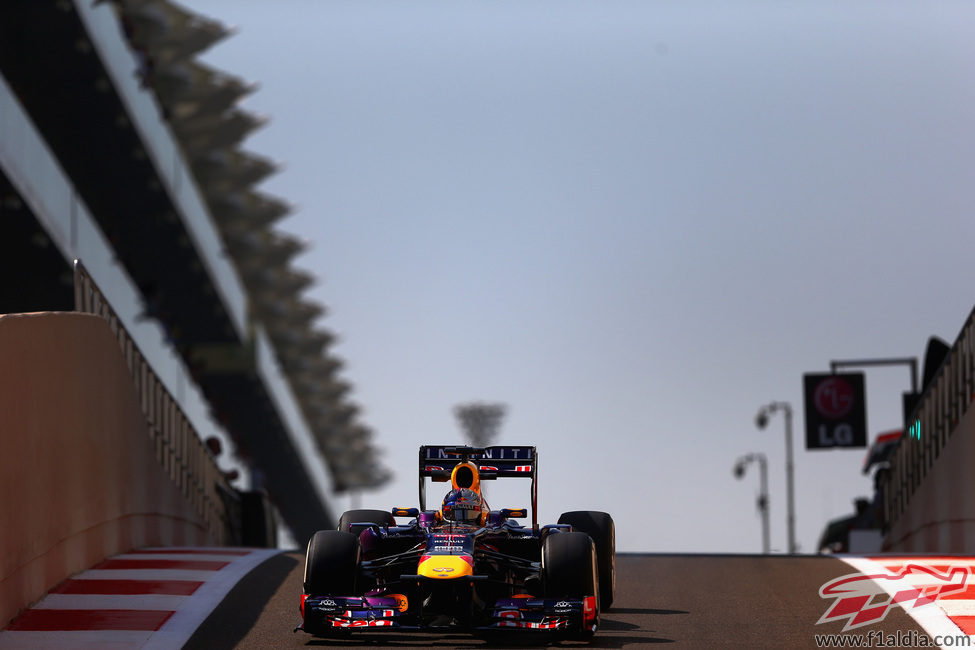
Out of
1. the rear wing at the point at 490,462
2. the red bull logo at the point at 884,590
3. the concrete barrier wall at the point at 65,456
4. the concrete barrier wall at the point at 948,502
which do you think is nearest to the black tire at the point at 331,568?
the rear wing at the point at 490,462

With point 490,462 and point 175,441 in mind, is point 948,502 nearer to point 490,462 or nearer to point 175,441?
point 175,441

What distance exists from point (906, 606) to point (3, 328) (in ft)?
22.0

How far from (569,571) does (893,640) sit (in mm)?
2111

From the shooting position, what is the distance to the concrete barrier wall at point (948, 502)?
19.6 m

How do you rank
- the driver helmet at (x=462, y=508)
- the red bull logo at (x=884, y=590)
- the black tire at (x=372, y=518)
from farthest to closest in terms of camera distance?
the black tire at (x=372, y=518)
the red bull logo at (x=884, y=590)
the driver helmet at (x=462, y=508)

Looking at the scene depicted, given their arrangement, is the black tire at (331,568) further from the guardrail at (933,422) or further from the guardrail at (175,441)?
the guardrail at (933,422)

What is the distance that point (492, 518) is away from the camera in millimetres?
12328

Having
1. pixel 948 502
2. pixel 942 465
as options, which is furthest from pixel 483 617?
pixel 942 465

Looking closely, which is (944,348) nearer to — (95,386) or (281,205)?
(95,386)

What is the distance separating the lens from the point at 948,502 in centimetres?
2108

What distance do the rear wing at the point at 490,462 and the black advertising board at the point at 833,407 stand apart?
87.6 feet

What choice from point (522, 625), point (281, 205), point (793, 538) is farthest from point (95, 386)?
point (793, 538)

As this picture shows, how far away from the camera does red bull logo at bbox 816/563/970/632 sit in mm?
12312

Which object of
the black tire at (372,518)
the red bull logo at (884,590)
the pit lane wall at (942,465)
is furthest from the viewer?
the pit lane wall at (942,465)
